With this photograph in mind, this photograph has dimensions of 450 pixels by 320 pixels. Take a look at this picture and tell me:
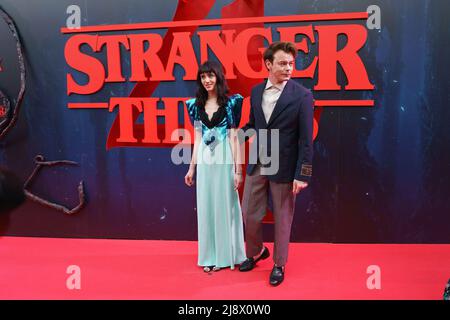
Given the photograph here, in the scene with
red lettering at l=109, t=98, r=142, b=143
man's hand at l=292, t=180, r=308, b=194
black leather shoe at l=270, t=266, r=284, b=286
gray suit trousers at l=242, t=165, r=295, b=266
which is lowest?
black leather shoe at l=270, t=266, r=284, b=286

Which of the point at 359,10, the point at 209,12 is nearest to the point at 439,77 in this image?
the point at 359,10

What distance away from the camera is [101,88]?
3.36m

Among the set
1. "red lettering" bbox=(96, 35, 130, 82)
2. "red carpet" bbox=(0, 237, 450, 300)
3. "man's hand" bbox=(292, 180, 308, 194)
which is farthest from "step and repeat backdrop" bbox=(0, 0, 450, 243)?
"man's hand" bbox=(292, 180, 308, 194)

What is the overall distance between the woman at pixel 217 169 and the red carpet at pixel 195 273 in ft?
0.58

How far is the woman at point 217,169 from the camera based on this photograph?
8.60 ft

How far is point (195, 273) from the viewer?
272 cm

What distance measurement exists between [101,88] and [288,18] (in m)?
1.74

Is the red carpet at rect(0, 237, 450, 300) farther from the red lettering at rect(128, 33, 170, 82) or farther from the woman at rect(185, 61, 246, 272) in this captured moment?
the red lettering at rect(128, 33, 170, 82)

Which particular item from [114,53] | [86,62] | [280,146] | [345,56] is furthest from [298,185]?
[86,62]

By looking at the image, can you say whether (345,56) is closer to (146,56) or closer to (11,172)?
(146,56)

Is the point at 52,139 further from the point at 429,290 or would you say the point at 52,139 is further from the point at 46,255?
the point at 429,290

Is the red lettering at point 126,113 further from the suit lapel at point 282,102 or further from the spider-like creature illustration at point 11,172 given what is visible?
the suit lapel at point 282,102

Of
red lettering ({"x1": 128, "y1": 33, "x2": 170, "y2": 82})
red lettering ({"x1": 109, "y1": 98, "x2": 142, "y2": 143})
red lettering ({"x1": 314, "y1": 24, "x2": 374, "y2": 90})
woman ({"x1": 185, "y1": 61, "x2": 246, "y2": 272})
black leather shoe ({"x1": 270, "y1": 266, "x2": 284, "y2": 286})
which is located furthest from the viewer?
red lettering ({"x1": 109, "y1": 98, "x2": 142, "y2": 143})

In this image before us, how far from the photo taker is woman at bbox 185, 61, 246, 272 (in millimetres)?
2621
